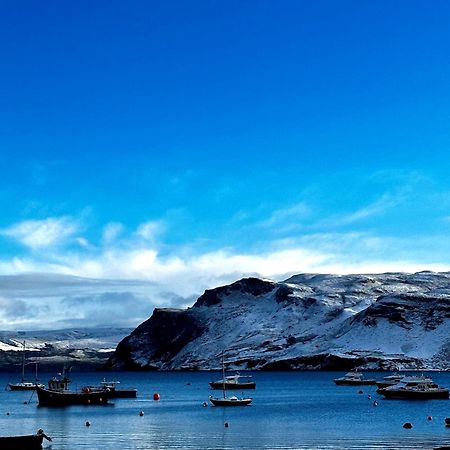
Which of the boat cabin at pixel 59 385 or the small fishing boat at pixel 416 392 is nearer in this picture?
the boat cabin at pixel 59 385

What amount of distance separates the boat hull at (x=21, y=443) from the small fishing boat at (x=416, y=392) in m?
114

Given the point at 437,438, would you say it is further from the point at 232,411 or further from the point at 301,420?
the point at 232,411

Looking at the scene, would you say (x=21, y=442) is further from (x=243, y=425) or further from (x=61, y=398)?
(x=61, y=398)

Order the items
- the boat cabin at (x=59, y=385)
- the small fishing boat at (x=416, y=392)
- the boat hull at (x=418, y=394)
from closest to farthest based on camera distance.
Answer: the boat cabin at (x=59, y=385)
the boat hull at (x=418, y=394)
the small fishing boat at (x=416, y=392)

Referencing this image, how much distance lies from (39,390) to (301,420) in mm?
69182

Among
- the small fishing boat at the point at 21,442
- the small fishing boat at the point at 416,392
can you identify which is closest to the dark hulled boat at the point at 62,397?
the small fishing boat at the point at 416,392

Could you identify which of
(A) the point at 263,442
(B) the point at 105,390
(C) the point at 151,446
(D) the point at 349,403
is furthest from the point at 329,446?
(B) the point at 105,390

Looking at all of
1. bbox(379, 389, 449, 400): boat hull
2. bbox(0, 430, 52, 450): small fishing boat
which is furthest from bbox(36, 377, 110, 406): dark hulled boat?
bbox(0, 430, 52, 450): small fishing boat

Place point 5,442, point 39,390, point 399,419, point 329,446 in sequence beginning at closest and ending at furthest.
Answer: point 5,442 → point 329,446 → point 399,419 → point 39,390

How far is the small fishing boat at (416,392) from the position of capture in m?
185

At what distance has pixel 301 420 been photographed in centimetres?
13325

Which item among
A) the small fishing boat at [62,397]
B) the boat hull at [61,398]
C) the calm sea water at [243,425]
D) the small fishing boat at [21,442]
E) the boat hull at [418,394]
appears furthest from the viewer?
the boat hull at [418,394]

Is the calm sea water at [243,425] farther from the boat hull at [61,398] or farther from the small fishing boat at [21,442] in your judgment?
the small fishing boat at [21,442]

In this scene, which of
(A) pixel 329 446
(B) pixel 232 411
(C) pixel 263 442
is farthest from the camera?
(B) pixel 232 411
